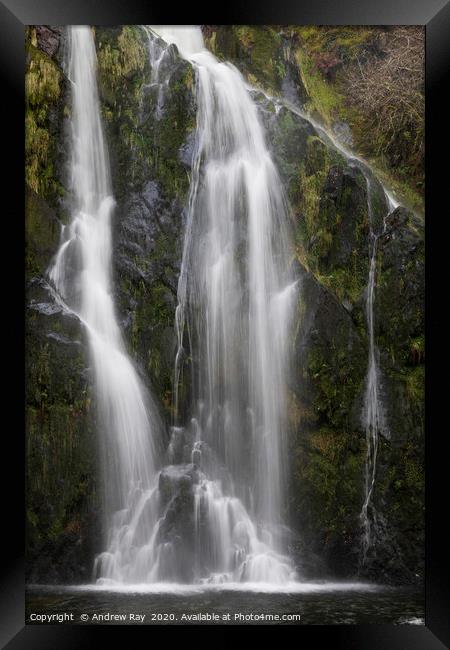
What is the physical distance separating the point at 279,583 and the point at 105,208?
4218 millimetres

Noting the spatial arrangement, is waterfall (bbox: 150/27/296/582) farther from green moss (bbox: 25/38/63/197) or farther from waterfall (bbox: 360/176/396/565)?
green moss (bbox: 25/38/63/197)

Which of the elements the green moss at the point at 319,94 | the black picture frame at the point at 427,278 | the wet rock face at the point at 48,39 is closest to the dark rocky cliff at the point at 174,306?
the wet rock face at the point at 48,39

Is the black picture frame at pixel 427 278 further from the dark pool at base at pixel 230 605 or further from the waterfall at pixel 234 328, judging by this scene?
the waterfall at pixel 234 328

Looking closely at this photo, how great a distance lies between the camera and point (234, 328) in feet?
19.3

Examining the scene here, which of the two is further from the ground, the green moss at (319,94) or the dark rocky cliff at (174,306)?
the green moss at (319,94)

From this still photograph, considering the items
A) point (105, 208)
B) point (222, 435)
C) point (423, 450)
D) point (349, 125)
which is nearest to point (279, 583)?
point (222, 435)

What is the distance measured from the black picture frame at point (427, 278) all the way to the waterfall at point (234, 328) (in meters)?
0.95

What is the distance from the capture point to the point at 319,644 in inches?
189

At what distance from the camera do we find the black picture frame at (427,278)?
4734 mm

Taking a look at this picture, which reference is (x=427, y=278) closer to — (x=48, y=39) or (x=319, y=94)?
(x=319, y=94)

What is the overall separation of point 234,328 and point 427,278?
2014 millimetres

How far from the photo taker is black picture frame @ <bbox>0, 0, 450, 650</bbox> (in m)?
4.73

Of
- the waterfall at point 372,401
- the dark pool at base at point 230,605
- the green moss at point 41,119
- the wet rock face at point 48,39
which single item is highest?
the wet rock face at point 48,39

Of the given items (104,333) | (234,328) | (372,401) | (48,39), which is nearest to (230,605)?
(372,401)
